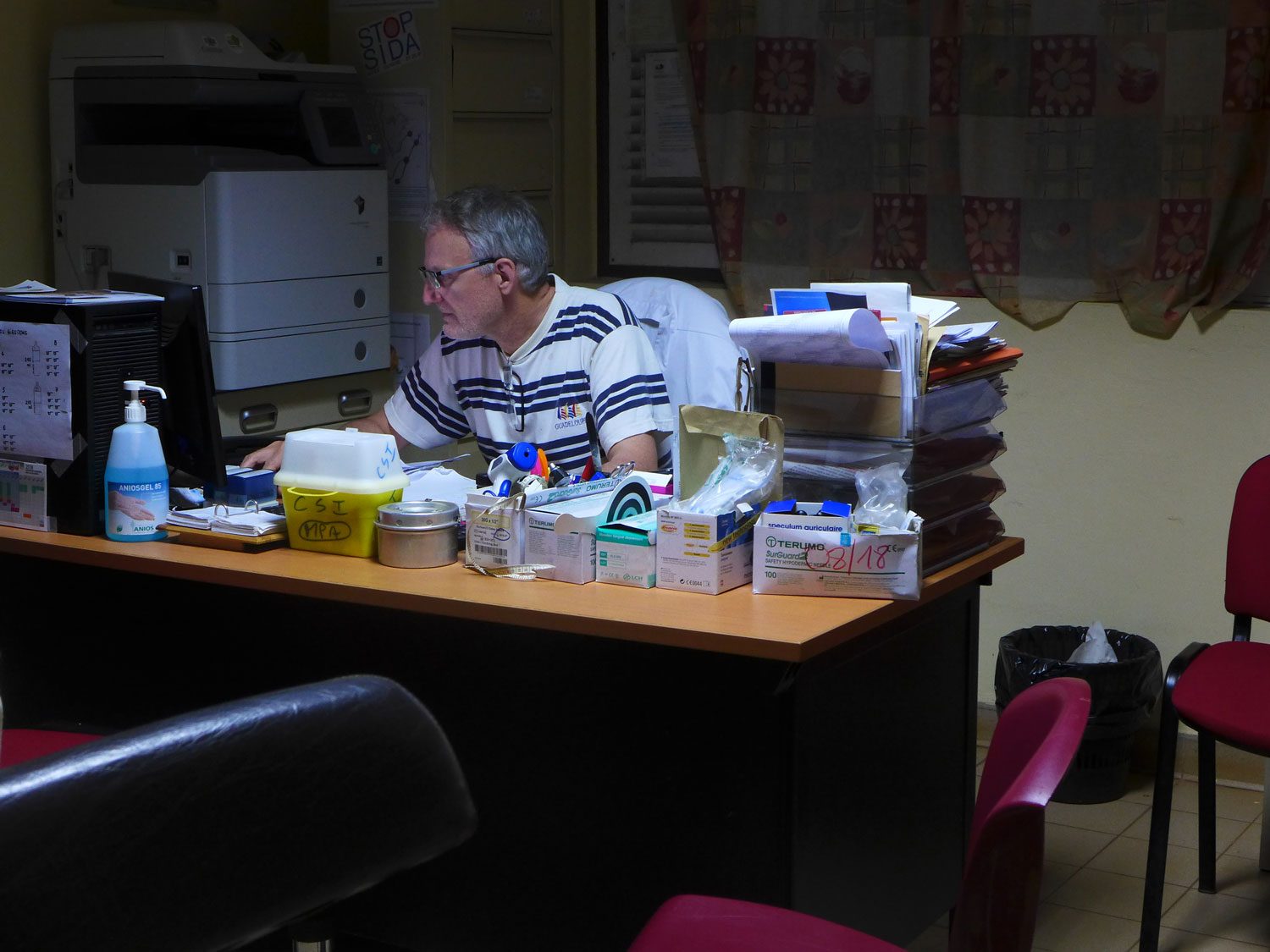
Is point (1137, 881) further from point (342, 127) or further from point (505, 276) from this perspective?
point (342, 127)

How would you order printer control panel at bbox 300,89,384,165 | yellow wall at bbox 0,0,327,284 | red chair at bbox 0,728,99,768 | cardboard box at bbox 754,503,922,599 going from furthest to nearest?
printer control panel at bbox 300,89,384,165 < yellow wall at bbox 0,0,327,284 < cardboard box at bbox 754,503,922,599 < red chair at bbox 0,728,99,768

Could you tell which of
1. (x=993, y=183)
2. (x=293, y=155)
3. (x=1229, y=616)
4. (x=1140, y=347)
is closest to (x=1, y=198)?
(x=293, y=155)

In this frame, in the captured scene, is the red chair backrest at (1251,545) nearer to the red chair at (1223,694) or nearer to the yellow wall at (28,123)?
the red chair at (1223,694)

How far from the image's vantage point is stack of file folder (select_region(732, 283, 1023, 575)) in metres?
2.02

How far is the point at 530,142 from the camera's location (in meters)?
3.96

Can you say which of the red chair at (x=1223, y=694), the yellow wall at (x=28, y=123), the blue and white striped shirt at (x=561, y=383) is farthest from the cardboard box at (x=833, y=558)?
the yellow wall at (x=28, y=123)

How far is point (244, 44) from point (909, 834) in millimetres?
2293

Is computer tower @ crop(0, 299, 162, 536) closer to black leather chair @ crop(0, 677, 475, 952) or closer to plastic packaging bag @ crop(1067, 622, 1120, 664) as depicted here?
black leather chair @ crop(0, 677, 475, 952)

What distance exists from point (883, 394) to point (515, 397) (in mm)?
1080

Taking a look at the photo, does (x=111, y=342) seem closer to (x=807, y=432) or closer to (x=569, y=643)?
(x=569, y=643)

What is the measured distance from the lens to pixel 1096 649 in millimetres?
3281

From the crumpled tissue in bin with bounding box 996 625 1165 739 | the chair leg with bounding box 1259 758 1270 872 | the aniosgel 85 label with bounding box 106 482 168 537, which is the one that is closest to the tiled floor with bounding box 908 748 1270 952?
the chair leg with bounding box 1259 758 1270 872

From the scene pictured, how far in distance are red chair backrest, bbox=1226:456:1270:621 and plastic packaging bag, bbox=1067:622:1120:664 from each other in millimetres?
601

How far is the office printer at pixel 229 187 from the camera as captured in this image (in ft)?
10.5
